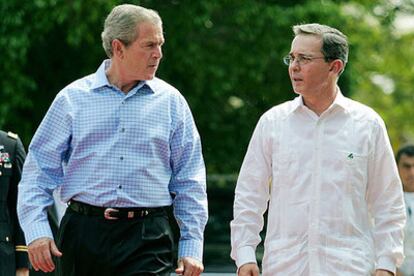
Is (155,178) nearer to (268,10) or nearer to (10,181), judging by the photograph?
(10,181)

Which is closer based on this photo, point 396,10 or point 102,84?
point 102,84

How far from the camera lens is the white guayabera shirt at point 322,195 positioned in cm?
613

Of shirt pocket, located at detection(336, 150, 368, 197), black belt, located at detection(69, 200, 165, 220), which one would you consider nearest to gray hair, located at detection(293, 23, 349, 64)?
shirt pocket, located at detection(336, 150, 368, 197)

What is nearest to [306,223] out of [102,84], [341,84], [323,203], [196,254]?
[323,203]

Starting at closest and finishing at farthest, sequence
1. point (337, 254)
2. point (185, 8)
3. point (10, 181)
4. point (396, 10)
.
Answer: point (337, 254)
point (10, 181)
point (185, 8)
point (396, 10)

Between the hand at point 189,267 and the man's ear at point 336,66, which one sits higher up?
the man's ear at point 336,66

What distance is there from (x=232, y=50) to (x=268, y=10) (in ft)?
2.61

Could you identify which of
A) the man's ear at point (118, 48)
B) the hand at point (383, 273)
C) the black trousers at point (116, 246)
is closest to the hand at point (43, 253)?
the black trousers at point (116, 246)

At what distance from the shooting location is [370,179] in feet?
20.5

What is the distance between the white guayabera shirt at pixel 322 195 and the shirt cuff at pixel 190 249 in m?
0.18

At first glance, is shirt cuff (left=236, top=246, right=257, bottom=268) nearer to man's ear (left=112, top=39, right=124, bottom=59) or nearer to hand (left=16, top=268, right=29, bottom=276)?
man's ear (left=112, top=39, right=124, bottom=59)

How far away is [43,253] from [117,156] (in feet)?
1.86

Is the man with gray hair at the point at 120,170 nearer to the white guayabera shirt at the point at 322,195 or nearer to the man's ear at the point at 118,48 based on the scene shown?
the man's ear at the point at 118,48

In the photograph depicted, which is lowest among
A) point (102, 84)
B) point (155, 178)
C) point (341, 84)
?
point (341, 84)
